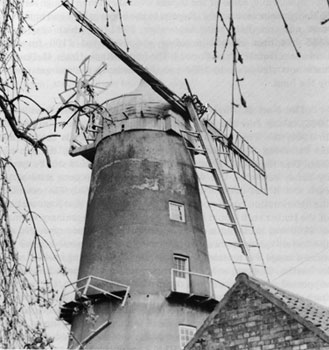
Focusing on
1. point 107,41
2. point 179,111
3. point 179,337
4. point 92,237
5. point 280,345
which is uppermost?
point 107,41

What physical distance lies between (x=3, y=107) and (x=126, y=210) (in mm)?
12491

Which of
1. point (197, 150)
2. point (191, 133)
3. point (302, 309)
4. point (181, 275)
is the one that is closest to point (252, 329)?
point (302, 309)

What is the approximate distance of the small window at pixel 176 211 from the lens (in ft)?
56.2

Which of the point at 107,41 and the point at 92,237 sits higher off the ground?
the point at 107,41

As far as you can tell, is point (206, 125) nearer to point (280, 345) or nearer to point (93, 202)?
point (93, 202)

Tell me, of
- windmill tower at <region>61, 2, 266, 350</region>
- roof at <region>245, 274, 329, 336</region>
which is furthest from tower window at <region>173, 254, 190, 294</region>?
roof at <region>245, 274, 329, 336</region>

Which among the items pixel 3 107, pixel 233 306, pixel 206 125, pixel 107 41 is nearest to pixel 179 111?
pixel 206 125

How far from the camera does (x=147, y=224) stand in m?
16.6

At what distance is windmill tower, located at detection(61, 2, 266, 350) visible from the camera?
15383 mm

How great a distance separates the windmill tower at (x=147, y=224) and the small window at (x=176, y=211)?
3 cm

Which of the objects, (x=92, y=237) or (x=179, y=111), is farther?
(x=179, y=111)

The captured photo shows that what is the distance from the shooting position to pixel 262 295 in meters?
9.15

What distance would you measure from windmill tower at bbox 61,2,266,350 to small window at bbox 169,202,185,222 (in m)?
0.03

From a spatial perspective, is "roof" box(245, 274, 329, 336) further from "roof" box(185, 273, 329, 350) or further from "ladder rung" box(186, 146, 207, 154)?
"ladder rung" box(186, 146, 207, 154)
